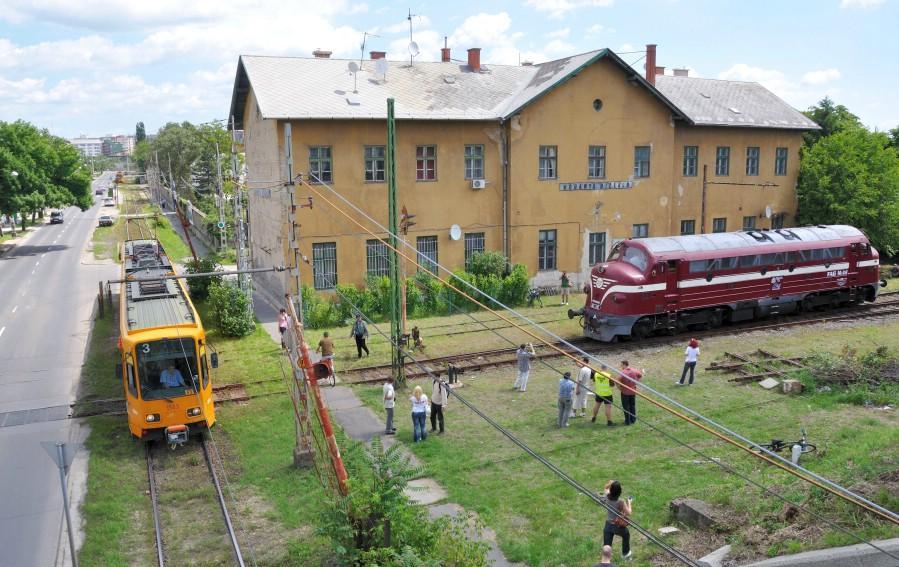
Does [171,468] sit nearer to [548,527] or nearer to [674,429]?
[548,527]

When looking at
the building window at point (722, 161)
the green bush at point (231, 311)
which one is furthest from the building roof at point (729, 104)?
the green bush at point (231, 311)

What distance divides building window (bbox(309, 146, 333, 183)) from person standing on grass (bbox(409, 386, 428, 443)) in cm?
1442

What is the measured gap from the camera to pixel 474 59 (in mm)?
33875

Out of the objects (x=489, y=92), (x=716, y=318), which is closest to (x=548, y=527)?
(x=716, y=318)

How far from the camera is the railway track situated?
37.5 ft

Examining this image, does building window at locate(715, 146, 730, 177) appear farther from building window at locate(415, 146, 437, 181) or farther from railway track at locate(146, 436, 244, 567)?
railway track at locate(146, 436, 244, 567)

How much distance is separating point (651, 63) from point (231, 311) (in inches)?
925

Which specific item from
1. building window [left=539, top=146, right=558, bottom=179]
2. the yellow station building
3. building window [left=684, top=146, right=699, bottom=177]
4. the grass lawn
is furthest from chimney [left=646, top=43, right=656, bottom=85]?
the grass lawn

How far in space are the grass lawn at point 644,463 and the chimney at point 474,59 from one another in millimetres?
18179

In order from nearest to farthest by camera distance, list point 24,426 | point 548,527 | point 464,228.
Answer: point 548,527 < point 24,426 < point 464,228

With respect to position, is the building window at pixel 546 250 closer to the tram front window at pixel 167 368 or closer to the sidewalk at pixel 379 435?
the sidewalk at pixel 379 435

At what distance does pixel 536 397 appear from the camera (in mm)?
18594

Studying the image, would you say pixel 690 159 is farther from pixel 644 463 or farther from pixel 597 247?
pixel 644 463

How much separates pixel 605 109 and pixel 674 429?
65.0 ft
